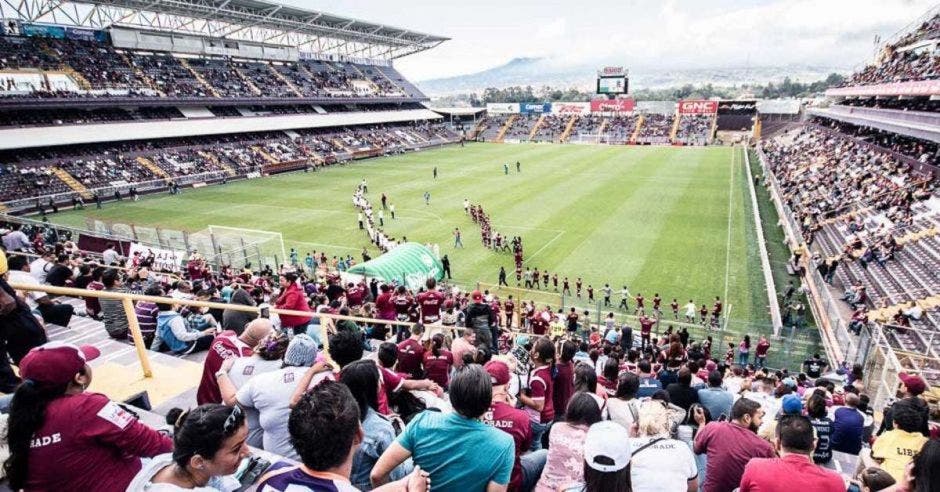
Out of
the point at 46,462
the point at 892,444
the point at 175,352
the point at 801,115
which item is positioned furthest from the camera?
the point at 801,115

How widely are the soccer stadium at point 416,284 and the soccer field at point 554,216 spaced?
0.93 feet

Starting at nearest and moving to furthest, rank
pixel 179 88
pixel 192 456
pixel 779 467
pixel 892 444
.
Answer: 1. pixel 192 456
2. pixel 779 467
3. pixel 892 444
4. pixel 179 88

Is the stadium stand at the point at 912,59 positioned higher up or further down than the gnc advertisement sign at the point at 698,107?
higher up

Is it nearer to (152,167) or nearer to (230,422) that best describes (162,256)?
(230,422)

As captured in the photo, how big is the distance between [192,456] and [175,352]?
534 centimetres

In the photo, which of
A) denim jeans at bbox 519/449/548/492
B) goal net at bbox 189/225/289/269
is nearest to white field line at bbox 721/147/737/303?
denim jeans at bbox 519/449/548/492

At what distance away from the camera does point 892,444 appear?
187 inches

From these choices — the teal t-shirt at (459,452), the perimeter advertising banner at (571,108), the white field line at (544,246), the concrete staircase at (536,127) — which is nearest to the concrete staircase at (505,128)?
the concrete staircase at (536,127)

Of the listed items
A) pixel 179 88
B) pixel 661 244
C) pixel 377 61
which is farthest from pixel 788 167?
pixel 377 61

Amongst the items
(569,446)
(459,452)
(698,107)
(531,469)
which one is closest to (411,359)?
(531,469)

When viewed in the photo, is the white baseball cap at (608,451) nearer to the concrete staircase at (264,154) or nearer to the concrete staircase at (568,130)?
the concrete staircase at (264,154)

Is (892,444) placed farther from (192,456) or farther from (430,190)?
(430,190)

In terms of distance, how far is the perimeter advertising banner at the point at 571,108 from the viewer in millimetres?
88188

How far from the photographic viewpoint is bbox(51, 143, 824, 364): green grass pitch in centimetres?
2234
